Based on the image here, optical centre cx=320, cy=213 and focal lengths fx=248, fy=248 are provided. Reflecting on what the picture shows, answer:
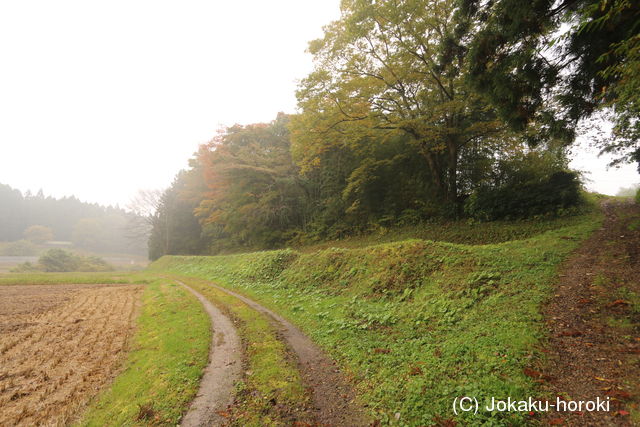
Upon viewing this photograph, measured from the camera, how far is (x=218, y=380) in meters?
4.53

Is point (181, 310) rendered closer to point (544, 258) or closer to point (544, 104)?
point (544, 258)

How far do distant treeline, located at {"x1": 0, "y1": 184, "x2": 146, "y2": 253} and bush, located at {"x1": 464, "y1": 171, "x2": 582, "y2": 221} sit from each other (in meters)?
72.4

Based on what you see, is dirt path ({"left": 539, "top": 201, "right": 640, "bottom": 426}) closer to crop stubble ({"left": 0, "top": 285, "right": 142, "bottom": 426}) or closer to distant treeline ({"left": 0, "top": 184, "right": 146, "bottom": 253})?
crop stubble ({"left": 0, "top": 285, "right": 142, "bottom": 426})

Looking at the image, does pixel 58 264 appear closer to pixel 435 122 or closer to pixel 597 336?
pixel 435 122

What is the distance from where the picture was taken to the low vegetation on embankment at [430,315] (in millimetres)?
3557

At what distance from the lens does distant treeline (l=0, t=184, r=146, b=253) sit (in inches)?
2611

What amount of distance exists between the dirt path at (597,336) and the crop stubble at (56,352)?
7310 millimetres

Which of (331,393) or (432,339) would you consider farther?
(432,339)

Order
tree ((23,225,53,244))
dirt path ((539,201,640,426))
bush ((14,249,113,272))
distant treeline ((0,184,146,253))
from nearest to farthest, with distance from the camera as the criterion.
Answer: dirt path ((539,201,640,426)) → bush ((14,249,113,272)) → tree ((23,225,53,244)) → distant treeline ((0,184,146,253))

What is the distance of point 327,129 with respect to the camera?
535 inches

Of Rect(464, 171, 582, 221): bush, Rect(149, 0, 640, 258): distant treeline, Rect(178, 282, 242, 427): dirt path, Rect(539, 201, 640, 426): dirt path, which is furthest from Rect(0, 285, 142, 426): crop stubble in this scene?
Rect(464, 171, 582, 221): bush

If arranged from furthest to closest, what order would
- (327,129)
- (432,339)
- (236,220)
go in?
(236,220) < (327,129) < (432,339)

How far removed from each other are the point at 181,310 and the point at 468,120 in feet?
54.7

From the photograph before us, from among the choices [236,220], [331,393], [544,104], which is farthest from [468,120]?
[236,220]
